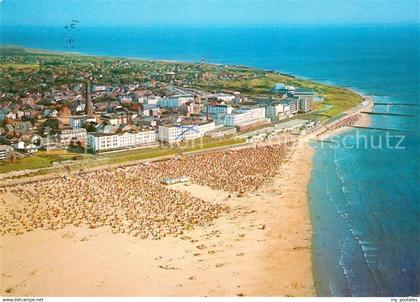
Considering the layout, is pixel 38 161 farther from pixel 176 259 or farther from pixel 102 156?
pixel 176 259

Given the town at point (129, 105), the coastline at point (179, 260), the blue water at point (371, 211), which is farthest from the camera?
the town at point (129, 105)

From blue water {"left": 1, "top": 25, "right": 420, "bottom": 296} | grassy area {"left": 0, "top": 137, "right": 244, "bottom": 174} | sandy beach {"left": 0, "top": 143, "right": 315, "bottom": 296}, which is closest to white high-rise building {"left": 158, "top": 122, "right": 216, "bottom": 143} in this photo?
grassy area {"left": 0, "top": 137, "right": 244, "bottom": 174}

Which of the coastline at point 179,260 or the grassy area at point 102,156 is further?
the grassy area at point 102,156

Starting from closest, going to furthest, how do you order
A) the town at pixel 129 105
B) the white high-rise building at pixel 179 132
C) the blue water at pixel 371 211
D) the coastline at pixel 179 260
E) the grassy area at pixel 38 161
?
the coastline at pixel 179 260
the blue water at pixel 371 211
the grassy area at pixel 38 161
the town at pixel 129 105
the white high-rise building at pixel 179 132

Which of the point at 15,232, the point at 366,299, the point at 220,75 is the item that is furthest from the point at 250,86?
the point at 366,299

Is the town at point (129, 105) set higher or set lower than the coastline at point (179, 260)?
higher

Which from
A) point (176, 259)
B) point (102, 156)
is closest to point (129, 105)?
point (102, 156)

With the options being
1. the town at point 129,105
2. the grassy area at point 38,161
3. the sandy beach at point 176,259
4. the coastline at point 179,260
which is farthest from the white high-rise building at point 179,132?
the coastline at point 179,260

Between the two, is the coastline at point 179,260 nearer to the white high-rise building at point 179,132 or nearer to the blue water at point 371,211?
the blue water at point 371,211
